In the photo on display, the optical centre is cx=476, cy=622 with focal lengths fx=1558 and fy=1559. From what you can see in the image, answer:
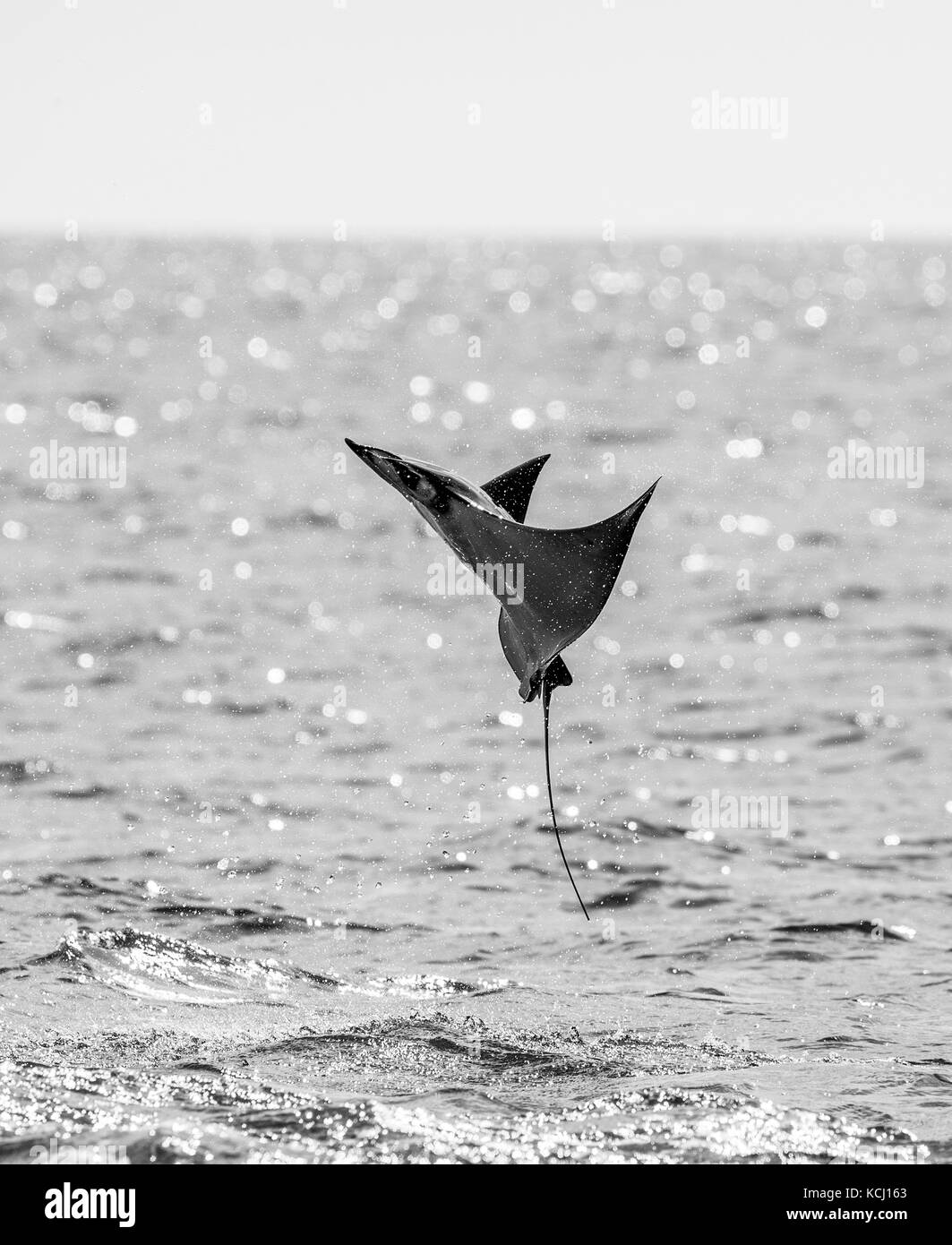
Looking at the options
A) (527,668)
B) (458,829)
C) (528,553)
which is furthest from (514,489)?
(458,829)

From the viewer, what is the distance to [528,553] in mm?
7152

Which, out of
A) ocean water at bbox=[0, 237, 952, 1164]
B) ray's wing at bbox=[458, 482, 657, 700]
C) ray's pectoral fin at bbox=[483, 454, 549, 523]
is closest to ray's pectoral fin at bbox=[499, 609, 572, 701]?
ray's wing at bbox=[458, 482, 657, 700]

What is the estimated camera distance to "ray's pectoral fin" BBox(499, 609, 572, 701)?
298 inches

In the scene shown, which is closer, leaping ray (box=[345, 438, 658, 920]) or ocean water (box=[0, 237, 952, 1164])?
leaping ray (box=[345, 438, 658, 920])

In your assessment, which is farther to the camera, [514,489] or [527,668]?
[514,489]

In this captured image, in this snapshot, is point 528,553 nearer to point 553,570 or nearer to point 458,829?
point 553,570

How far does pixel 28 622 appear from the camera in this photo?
2034 centimetres

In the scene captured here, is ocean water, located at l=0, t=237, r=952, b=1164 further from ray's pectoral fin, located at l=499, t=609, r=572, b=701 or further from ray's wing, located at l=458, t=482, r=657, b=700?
ray's wing, located at l=458, t=482, r=657, b=700

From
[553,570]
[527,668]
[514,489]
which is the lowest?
[527,668]

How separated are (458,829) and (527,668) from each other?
6.26 metres

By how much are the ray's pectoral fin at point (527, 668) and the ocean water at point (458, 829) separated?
220 cm

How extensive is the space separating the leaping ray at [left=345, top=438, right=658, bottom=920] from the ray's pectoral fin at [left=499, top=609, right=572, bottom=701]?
28mm
